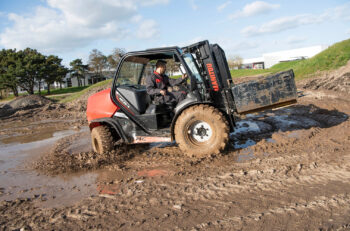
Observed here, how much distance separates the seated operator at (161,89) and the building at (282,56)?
→ 208 feet

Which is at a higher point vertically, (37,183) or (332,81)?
(332,81)

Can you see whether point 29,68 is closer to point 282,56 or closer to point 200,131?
point 200,131

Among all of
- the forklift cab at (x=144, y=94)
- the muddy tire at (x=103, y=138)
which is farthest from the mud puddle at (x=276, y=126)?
the muddy tire at (x=103, y=138)

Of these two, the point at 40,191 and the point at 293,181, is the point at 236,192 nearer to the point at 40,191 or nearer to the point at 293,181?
the point at 293,181

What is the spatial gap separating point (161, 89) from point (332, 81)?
9.78 meters

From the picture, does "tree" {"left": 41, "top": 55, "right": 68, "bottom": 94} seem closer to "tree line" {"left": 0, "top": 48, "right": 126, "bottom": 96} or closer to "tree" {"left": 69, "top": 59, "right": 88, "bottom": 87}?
"tree line" {"left": 0, "top": 48, "right": 126, "bottom": 96}

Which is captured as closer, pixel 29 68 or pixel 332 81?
pixel 332 81

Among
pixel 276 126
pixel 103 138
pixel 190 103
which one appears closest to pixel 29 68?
pixel 103 138

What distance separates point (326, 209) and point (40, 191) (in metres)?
4.09

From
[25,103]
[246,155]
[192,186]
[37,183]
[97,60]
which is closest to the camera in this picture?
[192,186]

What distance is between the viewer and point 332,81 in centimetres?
1175

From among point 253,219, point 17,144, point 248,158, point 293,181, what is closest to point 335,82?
point 248,158

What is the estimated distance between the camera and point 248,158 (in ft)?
15.6

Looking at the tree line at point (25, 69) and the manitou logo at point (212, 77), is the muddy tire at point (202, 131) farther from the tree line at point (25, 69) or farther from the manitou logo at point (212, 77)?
the tree line at point (25, 69)
